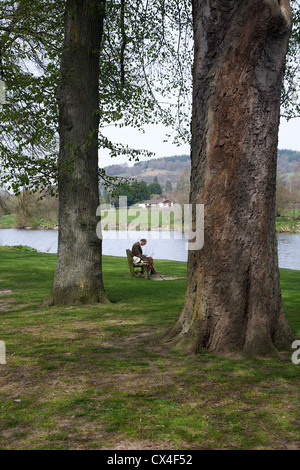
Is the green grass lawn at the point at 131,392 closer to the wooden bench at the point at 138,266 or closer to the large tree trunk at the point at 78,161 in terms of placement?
the large tree trunk at the point at 78,161

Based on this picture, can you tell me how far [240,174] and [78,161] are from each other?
16.7ft

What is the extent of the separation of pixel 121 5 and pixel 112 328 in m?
7.70

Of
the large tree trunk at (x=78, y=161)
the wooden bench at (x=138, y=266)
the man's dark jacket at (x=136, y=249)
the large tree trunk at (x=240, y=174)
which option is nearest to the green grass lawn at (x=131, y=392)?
the large tree trunk at (x=240, y=174)

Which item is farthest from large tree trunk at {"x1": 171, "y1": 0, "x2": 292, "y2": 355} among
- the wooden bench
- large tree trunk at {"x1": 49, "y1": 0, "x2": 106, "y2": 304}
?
the wooden bench

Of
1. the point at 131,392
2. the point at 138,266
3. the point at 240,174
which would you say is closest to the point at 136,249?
the point at 138,266

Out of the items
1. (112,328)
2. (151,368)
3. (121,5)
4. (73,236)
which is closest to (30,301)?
(73,236)

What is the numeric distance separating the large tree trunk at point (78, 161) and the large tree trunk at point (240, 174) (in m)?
4.58

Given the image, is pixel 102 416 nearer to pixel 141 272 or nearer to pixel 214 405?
pixel 214 405

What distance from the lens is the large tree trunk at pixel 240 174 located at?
6000mm

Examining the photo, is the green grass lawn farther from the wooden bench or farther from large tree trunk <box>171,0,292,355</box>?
the wooden bench

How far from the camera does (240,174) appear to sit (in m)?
6.04

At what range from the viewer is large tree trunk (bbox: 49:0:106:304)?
33.8 feet
